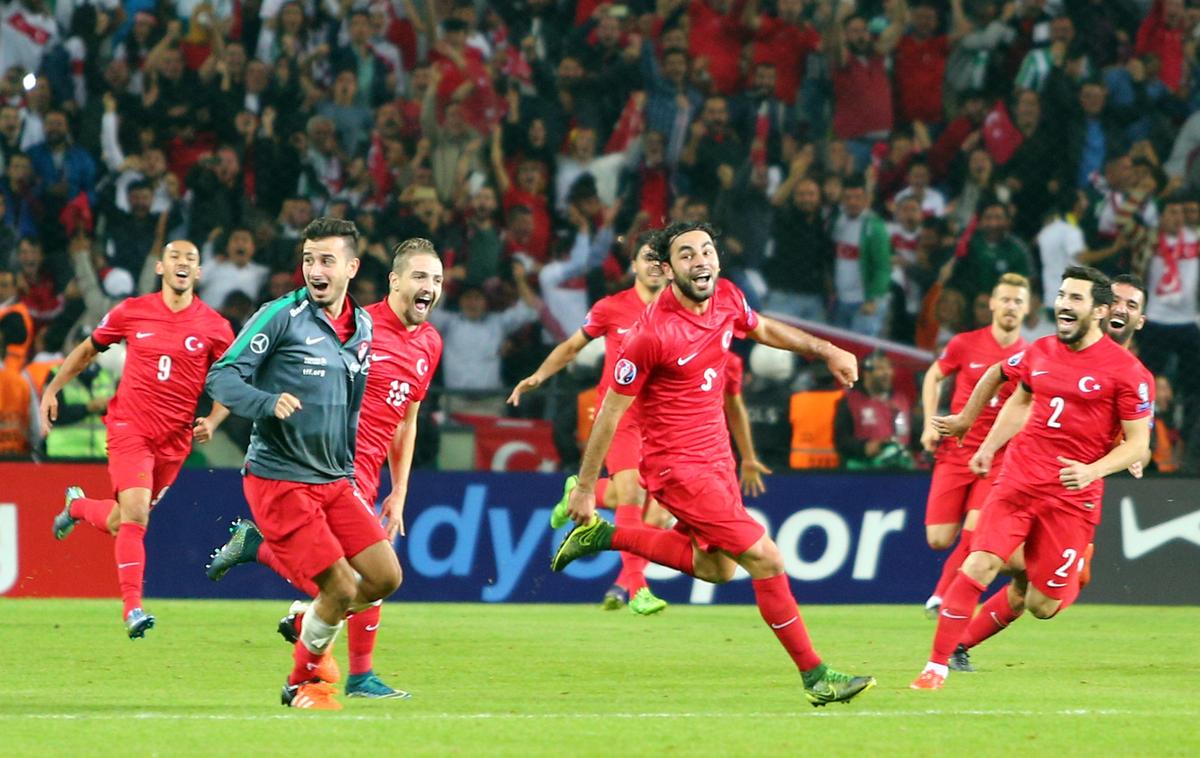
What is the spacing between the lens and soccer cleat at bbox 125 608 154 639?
11297 mm

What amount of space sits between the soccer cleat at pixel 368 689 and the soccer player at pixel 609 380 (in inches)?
149

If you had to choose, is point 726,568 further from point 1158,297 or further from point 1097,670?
point 1158,297

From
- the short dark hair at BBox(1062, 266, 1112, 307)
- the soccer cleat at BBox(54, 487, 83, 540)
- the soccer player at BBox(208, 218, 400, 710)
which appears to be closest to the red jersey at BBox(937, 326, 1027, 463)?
the short dark hair at BBox(1062, 266, 1112, 307)

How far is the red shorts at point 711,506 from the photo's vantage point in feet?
27.7

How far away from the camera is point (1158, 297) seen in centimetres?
1662

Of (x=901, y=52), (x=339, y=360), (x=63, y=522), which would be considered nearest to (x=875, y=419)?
(x=901, y=52)

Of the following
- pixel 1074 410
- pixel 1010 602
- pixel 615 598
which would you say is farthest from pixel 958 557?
pixel 1074 410

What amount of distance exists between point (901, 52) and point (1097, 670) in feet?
31.8

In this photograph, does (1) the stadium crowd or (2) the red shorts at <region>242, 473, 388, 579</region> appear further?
(1) the stadium crowd

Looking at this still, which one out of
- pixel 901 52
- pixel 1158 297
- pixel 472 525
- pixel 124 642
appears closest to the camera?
pixel 124 642

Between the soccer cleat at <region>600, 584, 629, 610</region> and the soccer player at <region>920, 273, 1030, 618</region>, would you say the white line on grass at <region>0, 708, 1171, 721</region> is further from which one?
the soccer cleat at <region>600, 584, 629, 610</region>

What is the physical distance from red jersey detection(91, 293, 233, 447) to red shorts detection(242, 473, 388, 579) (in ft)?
13.8

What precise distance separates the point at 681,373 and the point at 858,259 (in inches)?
351

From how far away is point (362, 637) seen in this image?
8.75m
